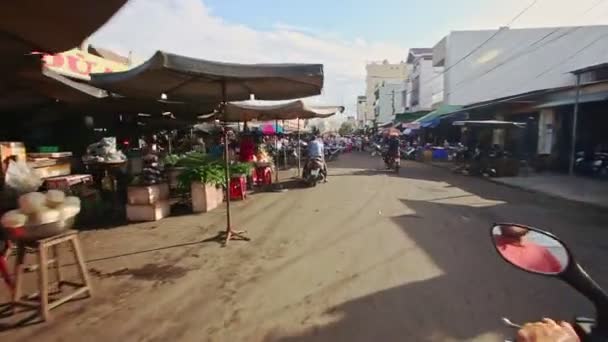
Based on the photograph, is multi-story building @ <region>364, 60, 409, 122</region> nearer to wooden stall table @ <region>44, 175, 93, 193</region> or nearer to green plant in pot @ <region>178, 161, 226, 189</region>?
green plant in pot @ <region>178, 161, 226, 189</region>

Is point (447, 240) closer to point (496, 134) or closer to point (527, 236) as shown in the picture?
point (527, 236)

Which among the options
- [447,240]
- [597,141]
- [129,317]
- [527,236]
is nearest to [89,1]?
[129,317]

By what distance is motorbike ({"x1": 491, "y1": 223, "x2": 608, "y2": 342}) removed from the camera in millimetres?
1640

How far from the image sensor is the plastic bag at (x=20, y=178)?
5773 mm

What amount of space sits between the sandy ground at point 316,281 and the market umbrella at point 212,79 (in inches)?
46.6

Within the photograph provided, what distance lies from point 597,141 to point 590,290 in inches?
701

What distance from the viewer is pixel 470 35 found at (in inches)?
1339

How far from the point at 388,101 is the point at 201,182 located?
7667 cm

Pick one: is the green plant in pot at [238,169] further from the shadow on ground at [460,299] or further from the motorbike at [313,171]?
the shadow on ground at [460,299]

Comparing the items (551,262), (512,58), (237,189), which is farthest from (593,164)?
(512,58)

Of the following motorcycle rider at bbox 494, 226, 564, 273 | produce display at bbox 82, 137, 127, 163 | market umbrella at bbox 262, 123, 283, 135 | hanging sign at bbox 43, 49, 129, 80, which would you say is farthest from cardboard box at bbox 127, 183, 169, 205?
market umbrella at bbox 262, 123, 283, 135

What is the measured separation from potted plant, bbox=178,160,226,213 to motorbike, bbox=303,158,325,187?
452 centimetres

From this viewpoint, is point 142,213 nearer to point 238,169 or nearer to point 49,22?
point 238,169

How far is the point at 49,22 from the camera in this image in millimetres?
3443
